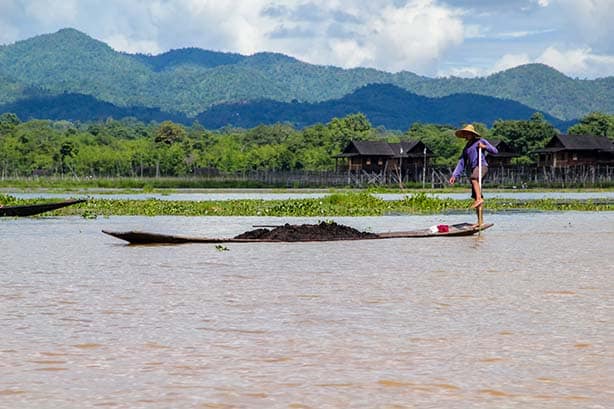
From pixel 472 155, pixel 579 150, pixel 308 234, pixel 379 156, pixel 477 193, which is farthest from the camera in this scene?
pixel 379 156

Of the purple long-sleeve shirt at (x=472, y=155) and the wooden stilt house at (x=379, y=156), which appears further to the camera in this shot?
the wooden stilt house at (x=379, y=156)

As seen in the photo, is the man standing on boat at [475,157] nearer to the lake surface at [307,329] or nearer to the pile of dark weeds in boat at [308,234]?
the pile of dark weeds in boat at [308,234]

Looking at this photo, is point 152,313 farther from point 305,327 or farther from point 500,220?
point 500,220

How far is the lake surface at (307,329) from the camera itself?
252 inches

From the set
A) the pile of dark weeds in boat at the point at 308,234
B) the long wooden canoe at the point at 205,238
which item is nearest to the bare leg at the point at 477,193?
the long wooden canoe at the point at 205,238

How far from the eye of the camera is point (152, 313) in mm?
9820

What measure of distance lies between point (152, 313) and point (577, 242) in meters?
12.4

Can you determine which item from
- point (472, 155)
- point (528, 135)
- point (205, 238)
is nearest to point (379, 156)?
point (528, 135)

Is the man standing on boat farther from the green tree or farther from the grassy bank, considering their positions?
the green tree

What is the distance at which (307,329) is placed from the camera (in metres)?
8.85

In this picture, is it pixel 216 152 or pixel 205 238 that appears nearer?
pixel 205 238

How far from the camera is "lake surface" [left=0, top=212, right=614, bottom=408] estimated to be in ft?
21.0

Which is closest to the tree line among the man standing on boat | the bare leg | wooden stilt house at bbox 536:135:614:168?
wooden stilt house at bbox 536:135:614:168

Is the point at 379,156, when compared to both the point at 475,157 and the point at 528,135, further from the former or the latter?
the point at 475,157
